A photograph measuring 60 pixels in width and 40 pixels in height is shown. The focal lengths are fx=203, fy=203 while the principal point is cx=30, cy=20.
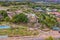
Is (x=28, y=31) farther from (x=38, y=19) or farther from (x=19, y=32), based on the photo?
(x=38, y=19)

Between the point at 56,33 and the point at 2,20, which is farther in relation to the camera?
the point at 2,20

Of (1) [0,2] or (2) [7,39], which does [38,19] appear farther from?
(1) [0,2]

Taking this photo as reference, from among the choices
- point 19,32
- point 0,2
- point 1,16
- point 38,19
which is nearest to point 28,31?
point 19,32

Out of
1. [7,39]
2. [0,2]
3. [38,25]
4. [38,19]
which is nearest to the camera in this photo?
[7,39]

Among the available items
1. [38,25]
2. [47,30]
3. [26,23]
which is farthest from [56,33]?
[26,23]

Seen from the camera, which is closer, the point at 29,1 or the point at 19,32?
the point at 19,32

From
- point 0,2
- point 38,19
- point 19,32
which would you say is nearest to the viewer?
point 19,32

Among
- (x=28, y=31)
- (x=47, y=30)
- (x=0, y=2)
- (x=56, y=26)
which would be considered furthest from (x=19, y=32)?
(x=0, y=2)

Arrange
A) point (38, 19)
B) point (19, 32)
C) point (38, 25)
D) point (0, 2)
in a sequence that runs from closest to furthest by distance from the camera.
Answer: point (19, 32) < point (38, 25) < point (38, 19) < point (0, 2)
